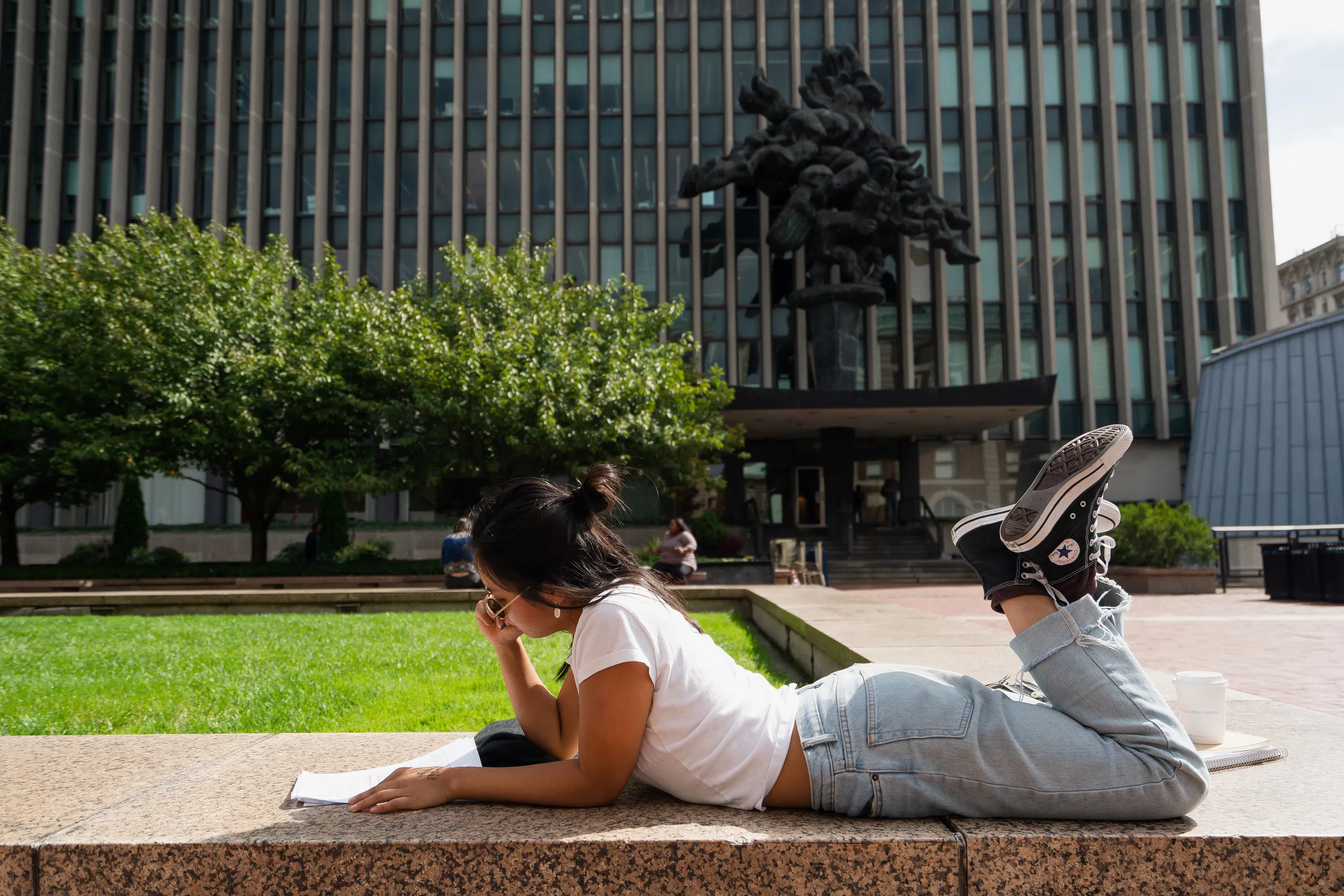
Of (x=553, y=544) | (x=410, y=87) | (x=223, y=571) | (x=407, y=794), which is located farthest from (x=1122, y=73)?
(x=407, y=794)

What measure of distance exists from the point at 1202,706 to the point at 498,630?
2164mm

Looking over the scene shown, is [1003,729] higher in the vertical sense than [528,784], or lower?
higher

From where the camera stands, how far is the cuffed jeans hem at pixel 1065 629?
2.09m

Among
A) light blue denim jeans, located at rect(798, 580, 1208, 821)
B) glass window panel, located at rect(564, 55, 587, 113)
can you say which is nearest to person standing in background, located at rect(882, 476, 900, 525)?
glass window panel, located at rect(564, 55, 587, 113)

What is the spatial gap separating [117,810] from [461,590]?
10.7 metres

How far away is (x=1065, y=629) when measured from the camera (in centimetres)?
210

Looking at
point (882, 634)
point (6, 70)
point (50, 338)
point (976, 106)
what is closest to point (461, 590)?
point (882, 634)

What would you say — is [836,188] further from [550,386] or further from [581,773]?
[581,773]

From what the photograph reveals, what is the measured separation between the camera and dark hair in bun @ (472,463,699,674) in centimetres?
216

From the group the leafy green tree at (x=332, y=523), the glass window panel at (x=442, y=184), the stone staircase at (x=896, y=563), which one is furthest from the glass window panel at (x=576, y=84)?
the stone staircase at (x=896, y=563)

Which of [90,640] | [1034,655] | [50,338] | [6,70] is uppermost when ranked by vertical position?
[6,70]

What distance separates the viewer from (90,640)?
29.7ft

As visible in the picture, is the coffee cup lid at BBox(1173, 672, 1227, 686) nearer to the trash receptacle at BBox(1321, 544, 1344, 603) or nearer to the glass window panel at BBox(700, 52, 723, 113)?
the trash receptacle at BBox(1321, 544, 1344, 603)

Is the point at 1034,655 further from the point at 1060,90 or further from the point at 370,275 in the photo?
the point at 1060,90
